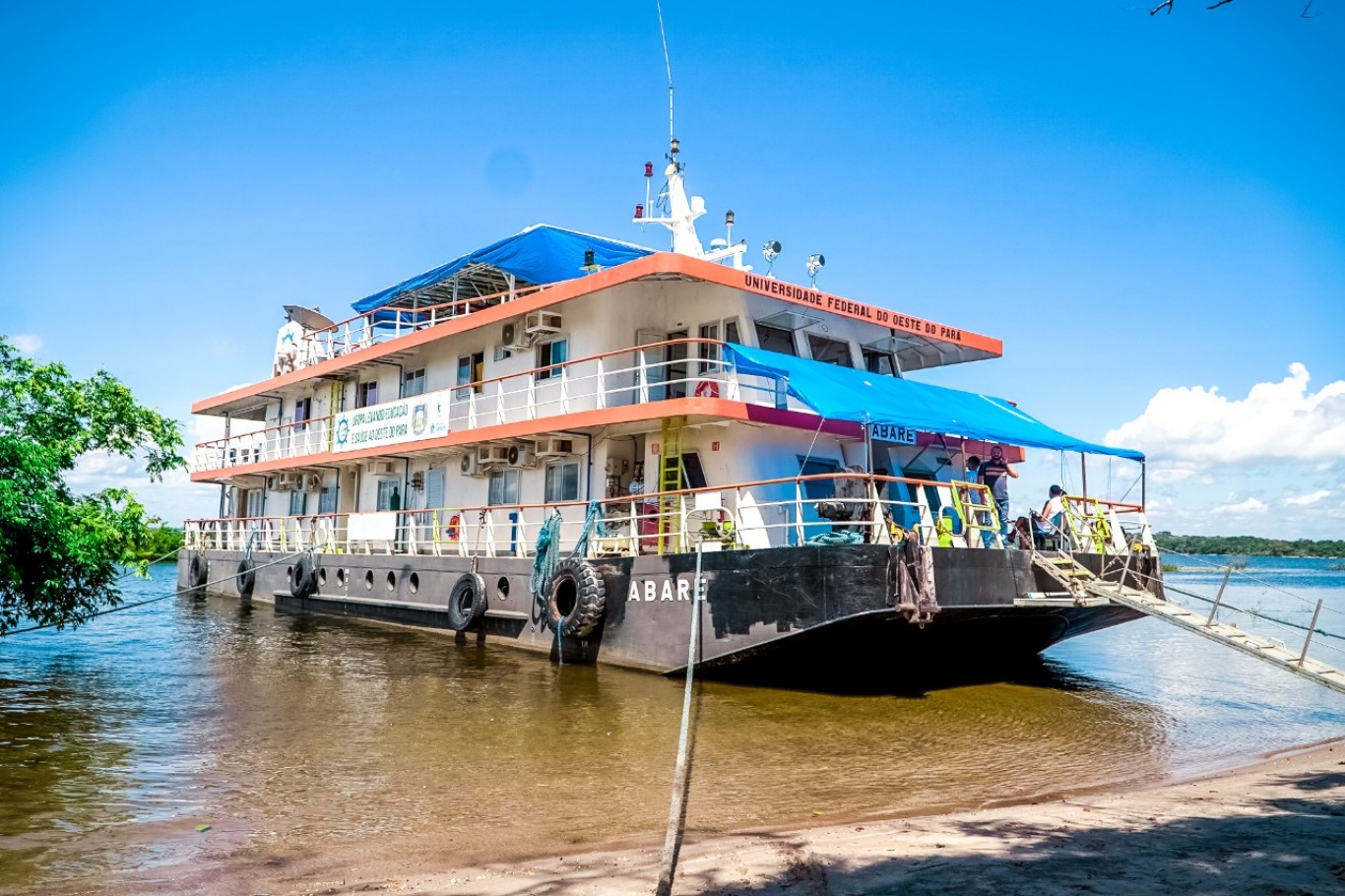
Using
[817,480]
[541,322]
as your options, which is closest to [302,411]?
[541,322]

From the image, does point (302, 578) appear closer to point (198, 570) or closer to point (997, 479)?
point (198, 570)

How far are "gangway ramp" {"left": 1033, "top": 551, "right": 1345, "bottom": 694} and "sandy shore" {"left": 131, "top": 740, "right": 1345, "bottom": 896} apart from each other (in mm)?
4005

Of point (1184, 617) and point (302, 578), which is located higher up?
point (302, 578)

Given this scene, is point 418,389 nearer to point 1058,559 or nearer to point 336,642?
point 336,642

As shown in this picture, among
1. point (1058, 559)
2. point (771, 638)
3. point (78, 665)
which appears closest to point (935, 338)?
point (1058, 559)

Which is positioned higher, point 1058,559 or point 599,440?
point 599,440

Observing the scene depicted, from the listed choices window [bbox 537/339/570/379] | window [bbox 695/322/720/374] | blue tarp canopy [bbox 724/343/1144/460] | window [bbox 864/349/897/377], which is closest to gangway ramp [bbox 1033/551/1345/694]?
blue tarp canopy [bbox 724/343/1144/460]

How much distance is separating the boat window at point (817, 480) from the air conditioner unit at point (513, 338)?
6.04m

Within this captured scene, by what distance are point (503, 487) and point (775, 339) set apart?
20.4ft

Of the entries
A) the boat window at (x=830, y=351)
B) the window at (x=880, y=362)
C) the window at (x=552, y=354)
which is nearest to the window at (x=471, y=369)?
the window at (x=552, y=354)

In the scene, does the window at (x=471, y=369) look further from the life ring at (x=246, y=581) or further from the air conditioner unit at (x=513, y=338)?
the life ring at (x=246, y=581)

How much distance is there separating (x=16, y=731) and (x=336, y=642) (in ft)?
25.6

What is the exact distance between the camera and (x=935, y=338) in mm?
17359

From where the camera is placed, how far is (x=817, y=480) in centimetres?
1527
